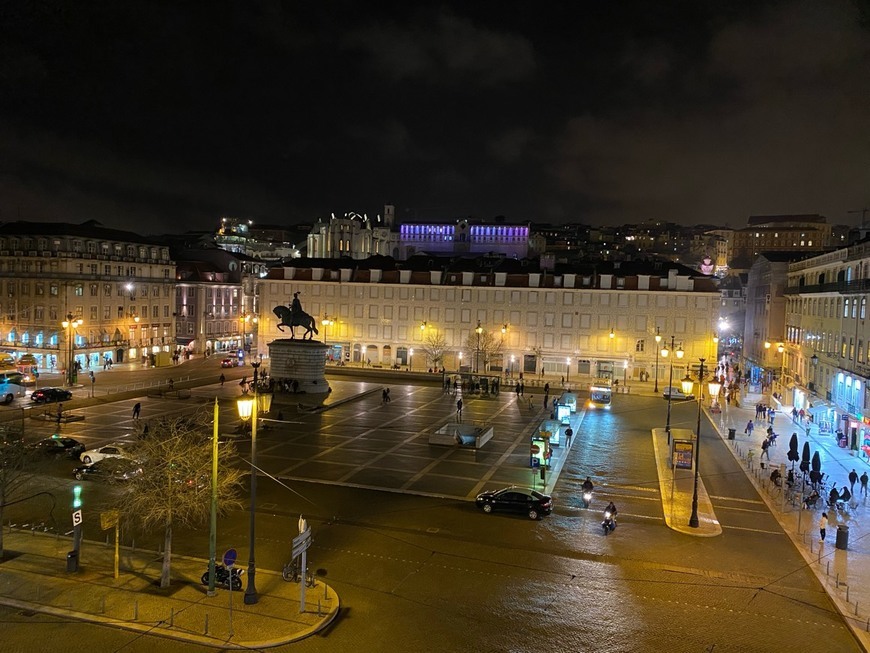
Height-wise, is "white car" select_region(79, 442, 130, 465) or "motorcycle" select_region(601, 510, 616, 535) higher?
"white car" select_region(79, 442, 130, 465)

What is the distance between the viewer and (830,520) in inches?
999

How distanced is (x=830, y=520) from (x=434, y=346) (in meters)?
49.9

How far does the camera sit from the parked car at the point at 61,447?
31.2m

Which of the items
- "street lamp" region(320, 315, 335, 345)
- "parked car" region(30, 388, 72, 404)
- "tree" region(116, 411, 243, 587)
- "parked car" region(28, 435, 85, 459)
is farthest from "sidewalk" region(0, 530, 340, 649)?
"street lamp" region(320, 315, 335, 345)

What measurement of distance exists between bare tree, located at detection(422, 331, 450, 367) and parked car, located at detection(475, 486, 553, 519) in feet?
155

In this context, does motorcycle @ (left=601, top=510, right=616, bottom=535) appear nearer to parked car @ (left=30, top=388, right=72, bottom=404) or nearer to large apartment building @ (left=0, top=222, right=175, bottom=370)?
parked car @ (left=30, top=388, right=72, bottom=404)

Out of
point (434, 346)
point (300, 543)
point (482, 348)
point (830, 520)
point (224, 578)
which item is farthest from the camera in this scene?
point (434, 346)

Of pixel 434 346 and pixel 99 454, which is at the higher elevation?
pixel 434 346

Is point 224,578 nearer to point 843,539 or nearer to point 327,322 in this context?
point 843,539

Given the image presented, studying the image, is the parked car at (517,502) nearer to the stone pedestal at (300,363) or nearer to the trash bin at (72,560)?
the trash bin at (72,560)

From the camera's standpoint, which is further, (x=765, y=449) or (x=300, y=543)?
(x=765, y=449)

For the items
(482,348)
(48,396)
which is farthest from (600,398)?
(48,396)

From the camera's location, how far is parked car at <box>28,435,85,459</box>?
3122 cm

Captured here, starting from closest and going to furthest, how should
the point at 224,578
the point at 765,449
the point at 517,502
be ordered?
the point at 224,578 → the point at 517,502 → the point at 765,449
